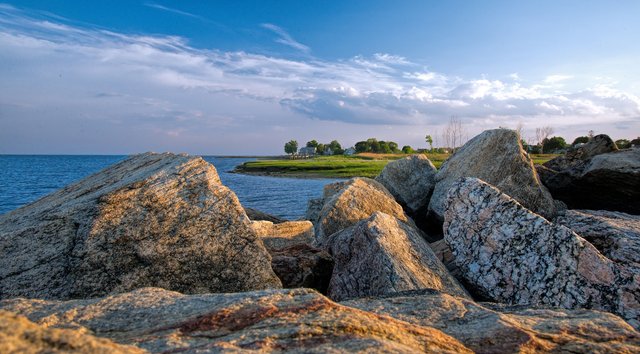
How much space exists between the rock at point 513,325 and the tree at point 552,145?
150178mm

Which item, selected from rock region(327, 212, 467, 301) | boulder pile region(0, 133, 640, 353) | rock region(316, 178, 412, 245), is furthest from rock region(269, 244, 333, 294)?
rock region(316, 178, 412, 245)

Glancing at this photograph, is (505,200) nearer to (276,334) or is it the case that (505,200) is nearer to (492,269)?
(492,269)

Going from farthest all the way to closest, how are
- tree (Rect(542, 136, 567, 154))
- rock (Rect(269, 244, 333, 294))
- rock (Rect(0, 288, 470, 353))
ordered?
tree (Rect(542, 136, 567, 154)), rock (Rect(269, 244, 333, 294)), rock (Rect(0, 288, 470, 353))

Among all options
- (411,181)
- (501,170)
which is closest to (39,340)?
(501,170)

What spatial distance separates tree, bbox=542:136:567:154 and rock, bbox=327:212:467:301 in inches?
5798

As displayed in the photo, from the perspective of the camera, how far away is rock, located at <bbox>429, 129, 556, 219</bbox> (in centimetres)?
1337

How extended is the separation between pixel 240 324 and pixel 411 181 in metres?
17.5

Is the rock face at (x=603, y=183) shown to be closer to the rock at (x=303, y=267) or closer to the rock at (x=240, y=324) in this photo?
the rock at (x=303, y=267)

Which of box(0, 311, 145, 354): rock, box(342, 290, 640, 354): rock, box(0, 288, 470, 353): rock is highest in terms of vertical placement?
box(0, 311, 145, 354): rock

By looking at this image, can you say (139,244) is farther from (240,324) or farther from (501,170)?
(501,170)

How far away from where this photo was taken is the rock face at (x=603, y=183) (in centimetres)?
1408

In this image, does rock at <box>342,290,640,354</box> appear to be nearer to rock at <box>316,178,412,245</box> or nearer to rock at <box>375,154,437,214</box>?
rock at <box>316,178,412,245</box>

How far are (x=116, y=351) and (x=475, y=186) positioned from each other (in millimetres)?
8725

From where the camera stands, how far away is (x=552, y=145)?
138m
